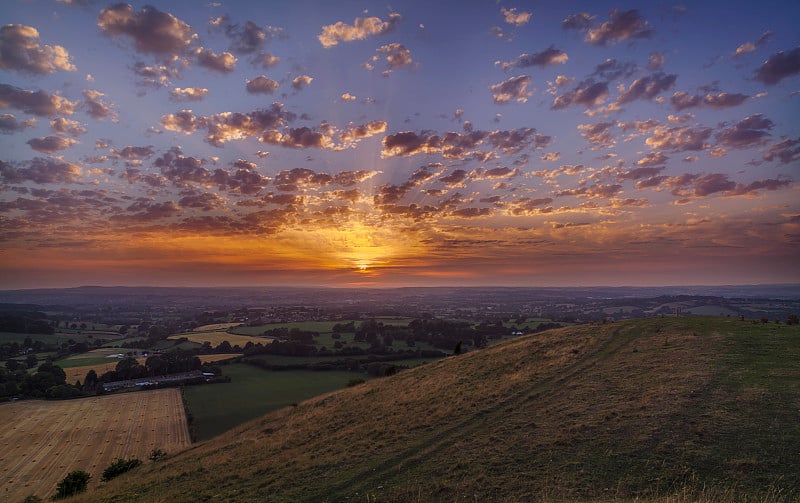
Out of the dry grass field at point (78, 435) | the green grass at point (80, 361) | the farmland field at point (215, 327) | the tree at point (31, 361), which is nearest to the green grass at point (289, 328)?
the farmland field at point (215, 327)

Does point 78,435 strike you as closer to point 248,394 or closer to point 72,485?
point 248,394

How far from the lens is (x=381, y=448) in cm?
2173

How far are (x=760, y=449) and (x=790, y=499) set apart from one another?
11.7 feet

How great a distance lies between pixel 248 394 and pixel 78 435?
26347mm

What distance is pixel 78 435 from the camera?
175ft

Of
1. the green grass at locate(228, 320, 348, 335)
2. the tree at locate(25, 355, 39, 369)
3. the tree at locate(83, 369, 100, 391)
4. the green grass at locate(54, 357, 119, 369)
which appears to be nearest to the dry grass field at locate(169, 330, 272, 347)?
the green grass at locate(228, 320, 348, 335)

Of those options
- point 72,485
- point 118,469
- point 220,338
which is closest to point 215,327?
point 220,338

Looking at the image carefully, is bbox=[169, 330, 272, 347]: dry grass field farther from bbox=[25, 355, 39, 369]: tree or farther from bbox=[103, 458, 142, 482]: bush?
bbox=[103, 458, 142, 482]: bush

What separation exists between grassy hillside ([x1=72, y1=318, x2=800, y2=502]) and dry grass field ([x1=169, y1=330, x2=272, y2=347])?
102160 mm

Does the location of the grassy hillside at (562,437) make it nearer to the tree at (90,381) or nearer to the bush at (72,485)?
the bush at (72,485)

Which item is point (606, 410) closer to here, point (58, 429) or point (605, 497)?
point (605, 497)

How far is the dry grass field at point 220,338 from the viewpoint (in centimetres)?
13066

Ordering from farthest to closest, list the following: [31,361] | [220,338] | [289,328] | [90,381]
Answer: [289,328], [220,338], [31,361], [90,381]

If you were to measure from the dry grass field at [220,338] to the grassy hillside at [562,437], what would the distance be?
10216cm
